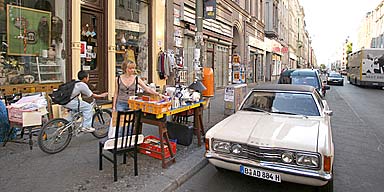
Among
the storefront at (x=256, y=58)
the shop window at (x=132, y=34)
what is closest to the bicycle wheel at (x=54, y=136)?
the shop window at (x=132, y=34)

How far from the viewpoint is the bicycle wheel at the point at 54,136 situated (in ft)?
18.4

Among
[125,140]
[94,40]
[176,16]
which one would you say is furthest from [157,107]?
[176,16]

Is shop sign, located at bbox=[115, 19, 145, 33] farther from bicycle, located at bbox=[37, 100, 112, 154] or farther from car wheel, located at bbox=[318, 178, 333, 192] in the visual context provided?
car wheel, located at bbox=[318, 178, 333, 192]

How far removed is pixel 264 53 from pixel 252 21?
22.9ft

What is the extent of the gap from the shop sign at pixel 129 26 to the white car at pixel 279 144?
21.2ft

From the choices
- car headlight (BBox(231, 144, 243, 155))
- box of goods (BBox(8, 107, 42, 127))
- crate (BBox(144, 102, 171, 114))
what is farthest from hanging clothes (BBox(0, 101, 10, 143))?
car headlight (BBox(231, 144, 243, 155))

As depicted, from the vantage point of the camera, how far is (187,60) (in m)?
14.6

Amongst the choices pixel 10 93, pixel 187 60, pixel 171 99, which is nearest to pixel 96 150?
pixel 171 99

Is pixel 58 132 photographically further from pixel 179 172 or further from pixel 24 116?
pixel 179 172

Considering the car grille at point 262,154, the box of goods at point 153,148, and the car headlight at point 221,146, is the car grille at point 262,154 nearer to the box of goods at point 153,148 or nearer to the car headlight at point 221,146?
the car headlight at point 221,146

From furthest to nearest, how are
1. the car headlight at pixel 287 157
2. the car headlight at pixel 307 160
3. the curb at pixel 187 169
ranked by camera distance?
the curb at pixel 187 169 < the car headlight at pixel 287 157 < the car headlight at pixel 307 160

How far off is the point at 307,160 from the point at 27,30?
24.1 ft

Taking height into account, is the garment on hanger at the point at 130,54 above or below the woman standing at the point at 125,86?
above

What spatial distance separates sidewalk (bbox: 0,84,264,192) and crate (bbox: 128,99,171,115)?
3.19ft
